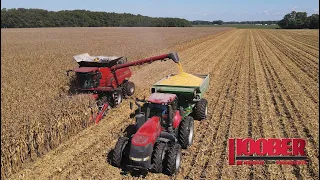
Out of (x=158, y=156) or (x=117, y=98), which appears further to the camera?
(x=117, y=98)

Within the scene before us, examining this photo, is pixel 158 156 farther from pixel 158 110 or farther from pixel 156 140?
pixel 158 110

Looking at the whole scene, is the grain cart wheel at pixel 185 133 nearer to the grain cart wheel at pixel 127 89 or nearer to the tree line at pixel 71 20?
the grain cart wheel at pixel 127 89

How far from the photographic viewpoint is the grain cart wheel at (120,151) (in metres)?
6.87

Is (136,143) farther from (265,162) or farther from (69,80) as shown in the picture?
(69,80)

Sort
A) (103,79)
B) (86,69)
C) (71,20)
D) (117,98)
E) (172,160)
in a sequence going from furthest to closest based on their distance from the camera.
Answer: (71,20)
(117,98)
(103,79)
(86,69)
(172,160)

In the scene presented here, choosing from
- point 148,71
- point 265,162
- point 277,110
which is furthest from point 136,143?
point 148,71

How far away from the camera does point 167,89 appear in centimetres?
972

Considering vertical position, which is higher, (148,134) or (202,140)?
(148,134)

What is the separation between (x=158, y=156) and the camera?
6504mm

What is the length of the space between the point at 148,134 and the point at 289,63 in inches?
759

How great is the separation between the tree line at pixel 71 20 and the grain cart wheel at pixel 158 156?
77.0 m

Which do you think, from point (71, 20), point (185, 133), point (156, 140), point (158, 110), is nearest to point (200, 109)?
point (185, 133)

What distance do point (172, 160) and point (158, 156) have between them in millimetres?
360

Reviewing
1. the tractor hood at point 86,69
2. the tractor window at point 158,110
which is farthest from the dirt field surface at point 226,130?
the tractor hood at point 86,69
